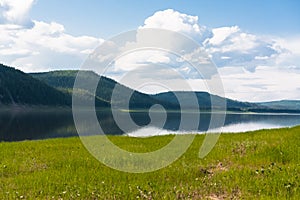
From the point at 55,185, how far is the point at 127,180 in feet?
8.94

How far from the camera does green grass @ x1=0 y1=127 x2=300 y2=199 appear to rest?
36.0 ft

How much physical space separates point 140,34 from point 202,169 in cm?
839

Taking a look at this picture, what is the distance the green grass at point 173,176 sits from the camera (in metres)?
11.0

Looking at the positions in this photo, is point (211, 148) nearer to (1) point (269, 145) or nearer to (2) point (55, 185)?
(1) point (269, 145)

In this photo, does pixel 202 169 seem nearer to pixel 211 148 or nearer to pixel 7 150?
pixel 211 148

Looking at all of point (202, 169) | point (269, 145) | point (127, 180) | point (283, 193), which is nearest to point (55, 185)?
point (127, 180)

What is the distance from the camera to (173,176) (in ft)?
45.0

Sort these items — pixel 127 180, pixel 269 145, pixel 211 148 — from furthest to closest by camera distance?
pixel 211 148 → pixel 269 145 → pixel 127 180

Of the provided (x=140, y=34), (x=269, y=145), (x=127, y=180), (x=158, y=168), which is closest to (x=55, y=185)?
(x=127, y=180)

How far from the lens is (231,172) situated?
43.9 ft

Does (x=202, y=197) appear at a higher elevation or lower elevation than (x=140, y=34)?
lower

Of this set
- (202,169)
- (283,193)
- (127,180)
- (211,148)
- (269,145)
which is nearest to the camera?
(283,193)

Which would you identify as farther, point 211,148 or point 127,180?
point 211,148

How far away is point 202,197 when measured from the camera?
10.6 metres
